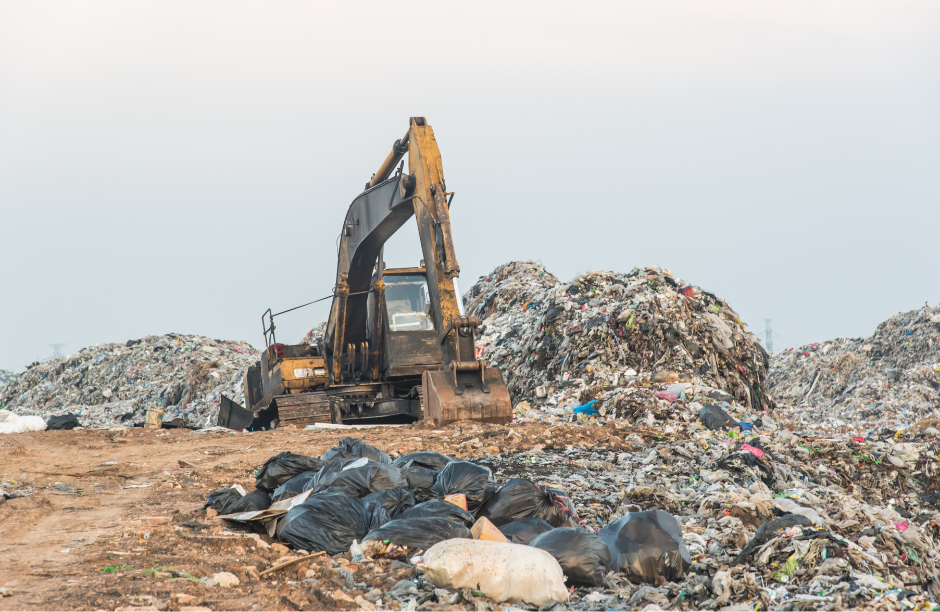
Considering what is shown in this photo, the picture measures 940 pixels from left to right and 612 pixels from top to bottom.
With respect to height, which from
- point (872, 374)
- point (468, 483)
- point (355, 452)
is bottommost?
point (468, 483)

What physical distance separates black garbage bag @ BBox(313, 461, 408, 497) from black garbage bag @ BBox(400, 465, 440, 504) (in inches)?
2.6

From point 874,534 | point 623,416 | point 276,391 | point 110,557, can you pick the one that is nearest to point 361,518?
point 110,557

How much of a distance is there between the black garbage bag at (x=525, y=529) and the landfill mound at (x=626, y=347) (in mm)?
5775

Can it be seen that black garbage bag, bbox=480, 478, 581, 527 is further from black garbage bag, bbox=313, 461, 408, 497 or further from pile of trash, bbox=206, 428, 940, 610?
black garbage bag, bbox=313, 461, 408, 497

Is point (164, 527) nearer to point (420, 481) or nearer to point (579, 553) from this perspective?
point (420, 481)

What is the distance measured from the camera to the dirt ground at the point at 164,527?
296 cm

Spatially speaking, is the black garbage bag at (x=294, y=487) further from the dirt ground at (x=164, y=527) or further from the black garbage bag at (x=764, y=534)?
the black garbage bag at (x=764, y=534)

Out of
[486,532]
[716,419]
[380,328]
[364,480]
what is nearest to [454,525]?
[486,532]

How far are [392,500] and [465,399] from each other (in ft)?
12.1

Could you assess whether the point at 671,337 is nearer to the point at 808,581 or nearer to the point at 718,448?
the point at 718,448

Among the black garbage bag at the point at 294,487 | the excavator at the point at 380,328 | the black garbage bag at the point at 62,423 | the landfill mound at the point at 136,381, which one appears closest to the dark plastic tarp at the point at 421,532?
the black garbage bag at the point at 294,487

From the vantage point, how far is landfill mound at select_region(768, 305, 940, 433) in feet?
40.5

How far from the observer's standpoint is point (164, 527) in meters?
4.18

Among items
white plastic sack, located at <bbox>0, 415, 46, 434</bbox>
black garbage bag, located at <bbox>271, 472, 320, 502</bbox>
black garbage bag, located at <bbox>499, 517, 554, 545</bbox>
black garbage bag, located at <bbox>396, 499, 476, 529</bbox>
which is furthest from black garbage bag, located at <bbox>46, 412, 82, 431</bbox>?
black garbage bag, located at <bbox>499, 517, 554, 545</bbox>
